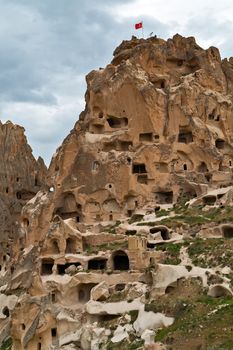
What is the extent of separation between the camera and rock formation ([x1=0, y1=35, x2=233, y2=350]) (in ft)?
Result: 137

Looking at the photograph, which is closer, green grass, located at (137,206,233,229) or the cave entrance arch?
the cave entrance arch

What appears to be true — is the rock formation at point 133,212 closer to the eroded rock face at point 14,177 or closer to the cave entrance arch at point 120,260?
the cave entrance arch at point 120,260

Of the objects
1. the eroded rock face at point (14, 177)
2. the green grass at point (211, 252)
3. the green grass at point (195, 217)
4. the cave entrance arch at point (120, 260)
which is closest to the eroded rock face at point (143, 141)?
Result: the green grass at point (195, 217)

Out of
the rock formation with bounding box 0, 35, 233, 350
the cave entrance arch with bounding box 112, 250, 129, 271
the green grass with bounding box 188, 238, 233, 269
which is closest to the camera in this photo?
the rock formation with bounding box 0, 35, 233, 350

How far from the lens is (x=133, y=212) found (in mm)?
64062

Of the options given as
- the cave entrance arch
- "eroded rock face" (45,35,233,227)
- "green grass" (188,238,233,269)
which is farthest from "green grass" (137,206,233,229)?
the cave entrance arch

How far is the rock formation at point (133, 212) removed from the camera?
137ft

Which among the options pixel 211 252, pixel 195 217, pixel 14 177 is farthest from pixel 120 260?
pixel 14 177

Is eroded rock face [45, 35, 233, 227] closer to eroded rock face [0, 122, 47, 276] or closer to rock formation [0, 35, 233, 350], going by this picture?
rock formation [0, 35, 233, 350]

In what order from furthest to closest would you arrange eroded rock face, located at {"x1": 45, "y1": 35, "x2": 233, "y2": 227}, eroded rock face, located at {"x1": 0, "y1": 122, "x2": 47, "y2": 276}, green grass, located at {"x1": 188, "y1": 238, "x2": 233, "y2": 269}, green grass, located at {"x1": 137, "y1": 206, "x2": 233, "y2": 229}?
eroded rock face, located at {"x1": 0, "y1": 122, "x2": 47, "y2": 276} < eroded rock face, located at {"x1": 45, "y1": 35, "x2": 233, "y2": 227} < green grass, located at {"x1": 137, "y1": 206, "x2": 233, "y2": 229} < green grass, located at {"x1": 188, "y1": 238, "x2": 233, "y2": 269}

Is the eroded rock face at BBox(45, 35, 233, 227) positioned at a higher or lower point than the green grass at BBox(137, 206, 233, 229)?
higher

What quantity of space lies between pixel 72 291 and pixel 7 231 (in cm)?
2462

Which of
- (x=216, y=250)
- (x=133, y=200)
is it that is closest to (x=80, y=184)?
(x=133, y=200)

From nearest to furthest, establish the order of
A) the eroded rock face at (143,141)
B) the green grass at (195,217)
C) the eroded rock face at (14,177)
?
the green grass at (195,217) → the eroded rock face at (143,141) → the eroded rock face at (14,177)
